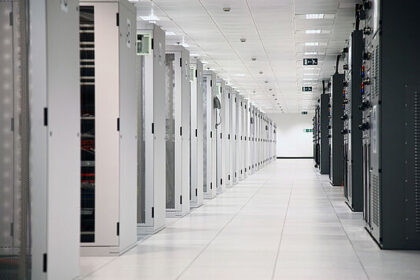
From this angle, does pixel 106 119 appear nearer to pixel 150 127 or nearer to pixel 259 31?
pixel 150 127

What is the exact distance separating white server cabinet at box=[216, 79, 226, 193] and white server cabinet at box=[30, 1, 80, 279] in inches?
383

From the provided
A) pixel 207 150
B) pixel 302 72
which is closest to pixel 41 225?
pixel 207 150

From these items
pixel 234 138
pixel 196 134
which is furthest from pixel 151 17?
pixel 234 138

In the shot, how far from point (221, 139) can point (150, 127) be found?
23.3 ft

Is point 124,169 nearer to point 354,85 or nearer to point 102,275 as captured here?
point 102,275

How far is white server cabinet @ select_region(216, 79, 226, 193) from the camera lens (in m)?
15.0

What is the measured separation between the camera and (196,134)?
11617mm

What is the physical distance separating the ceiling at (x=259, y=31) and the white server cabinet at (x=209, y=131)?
3.98ft

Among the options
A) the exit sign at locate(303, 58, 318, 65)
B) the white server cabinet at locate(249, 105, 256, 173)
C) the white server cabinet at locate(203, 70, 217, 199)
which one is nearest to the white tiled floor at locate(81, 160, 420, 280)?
the white server cabinet at locate(203, 70, 217, 199)

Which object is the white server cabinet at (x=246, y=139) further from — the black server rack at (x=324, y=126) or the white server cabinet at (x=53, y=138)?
the white server cabinet at (x=53, y=138)

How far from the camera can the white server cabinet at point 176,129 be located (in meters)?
10.1

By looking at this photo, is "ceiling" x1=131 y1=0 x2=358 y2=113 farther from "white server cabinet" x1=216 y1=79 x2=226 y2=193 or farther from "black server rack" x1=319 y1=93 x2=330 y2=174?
"white server cabinet" x1=216 y1=79 x2=226 y2=193

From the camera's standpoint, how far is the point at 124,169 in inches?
267

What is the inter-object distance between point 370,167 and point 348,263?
1935 millimetres
